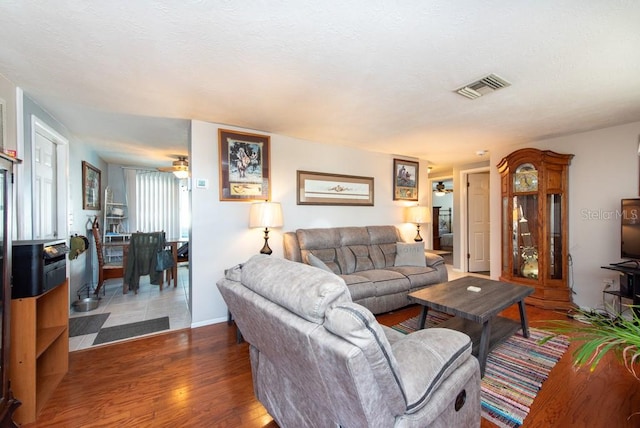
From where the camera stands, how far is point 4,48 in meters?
1.69

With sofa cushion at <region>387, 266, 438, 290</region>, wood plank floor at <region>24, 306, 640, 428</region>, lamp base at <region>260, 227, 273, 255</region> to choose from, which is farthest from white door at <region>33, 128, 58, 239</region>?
sofa cushion at <region>387, 266, 438, 290</region>

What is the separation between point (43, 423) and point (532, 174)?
5.13 meters

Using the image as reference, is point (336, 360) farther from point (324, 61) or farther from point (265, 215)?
point (265, 215)

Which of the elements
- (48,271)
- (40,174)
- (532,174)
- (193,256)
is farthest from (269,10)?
(532,174)

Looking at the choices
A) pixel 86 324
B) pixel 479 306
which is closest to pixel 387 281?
pixel 479 306

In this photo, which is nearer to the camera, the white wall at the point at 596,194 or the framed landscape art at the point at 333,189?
the white wall at the point at 596,194

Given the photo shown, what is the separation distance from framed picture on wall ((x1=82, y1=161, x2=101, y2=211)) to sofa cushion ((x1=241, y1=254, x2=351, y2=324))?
3980 millimetres

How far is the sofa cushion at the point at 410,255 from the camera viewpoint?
149 inches

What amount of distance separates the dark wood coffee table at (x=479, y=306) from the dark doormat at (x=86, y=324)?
3.17 meters

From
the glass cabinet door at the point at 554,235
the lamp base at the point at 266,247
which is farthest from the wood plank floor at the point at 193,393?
the glass cabinet door at the point at 554,235

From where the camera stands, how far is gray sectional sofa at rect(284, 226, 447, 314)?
10.1 feet

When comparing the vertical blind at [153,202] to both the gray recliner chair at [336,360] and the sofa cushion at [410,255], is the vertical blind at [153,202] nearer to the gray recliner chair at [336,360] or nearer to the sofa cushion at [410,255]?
the sofa cushion at [410,255]

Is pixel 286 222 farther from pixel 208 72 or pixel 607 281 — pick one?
pixel 607 281

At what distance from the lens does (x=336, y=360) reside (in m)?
0.86
